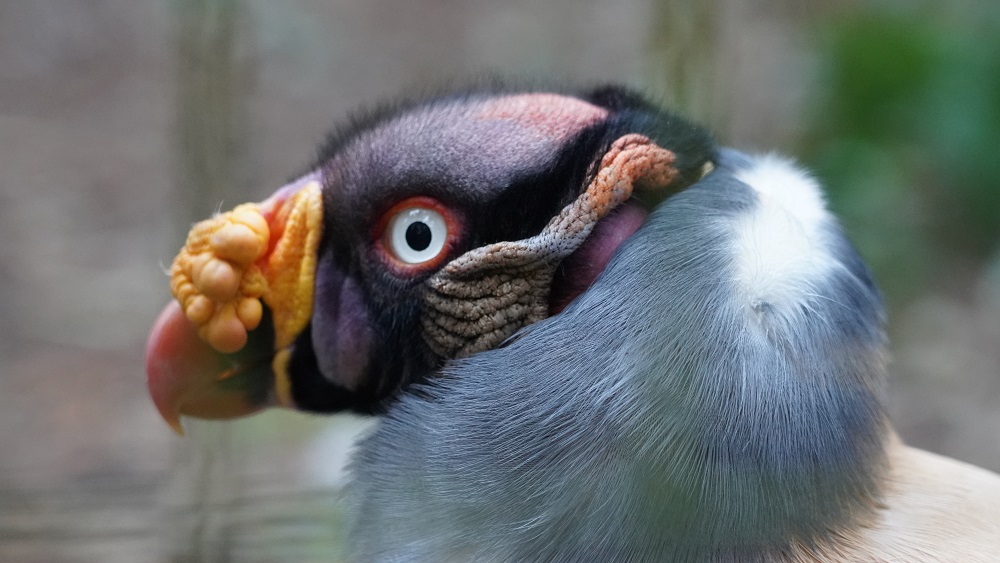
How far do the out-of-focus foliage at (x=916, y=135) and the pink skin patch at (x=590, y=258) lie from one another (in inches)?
23.8

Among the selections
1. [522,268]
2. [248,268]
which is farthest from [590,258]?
[248,268]

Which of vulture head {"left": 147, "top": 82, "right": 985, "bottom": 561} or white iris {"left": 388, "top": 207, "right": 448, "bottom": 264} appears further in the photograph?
white iris {"left": 388, "top": 207, "right": 448, "bottom": 264}

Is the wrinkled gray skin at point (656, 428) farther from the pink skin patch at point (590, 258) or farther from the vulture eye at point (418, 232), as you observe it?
the vulture eye at point (418, 232)

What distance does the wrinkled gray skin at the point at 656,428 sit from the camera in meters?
1.58

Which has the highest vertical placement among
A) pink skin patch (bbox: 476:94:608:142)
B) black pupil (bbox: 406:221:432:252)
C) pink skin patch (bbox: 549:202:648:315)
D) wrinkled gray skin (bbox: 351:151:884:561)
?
pink skin patch (bbox: 476:94:608:142)

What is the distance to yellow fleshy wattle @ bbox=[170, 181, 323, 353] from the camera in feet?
6.50

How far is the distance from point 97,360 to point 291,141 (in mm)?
2064

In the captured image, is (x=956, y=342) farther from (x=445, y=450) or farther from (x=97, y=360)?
(x=97, y=360)

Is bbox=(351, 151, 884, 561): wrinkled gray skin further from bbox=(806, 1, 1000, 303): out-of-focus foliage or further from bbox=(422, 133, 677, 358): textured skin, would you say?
bbox=(806, 1, 1000, 303): out-of-focus foliage

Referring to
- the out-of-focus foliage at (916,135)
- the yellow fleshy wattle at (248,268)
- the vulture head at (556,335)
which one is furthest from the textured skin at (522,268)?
the out-of-focus foliage at (916,135)

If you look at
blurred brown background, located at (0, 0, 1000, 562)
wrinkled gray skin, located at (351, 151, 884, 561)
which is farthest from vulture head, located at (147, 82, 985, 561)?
blurred brown background, located at (0, 0, 1000, 562)

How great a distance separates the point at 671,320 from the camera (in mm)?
1645

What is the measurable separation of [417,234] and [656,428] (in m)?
0.64

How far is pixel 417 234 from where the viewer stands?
193 cm
